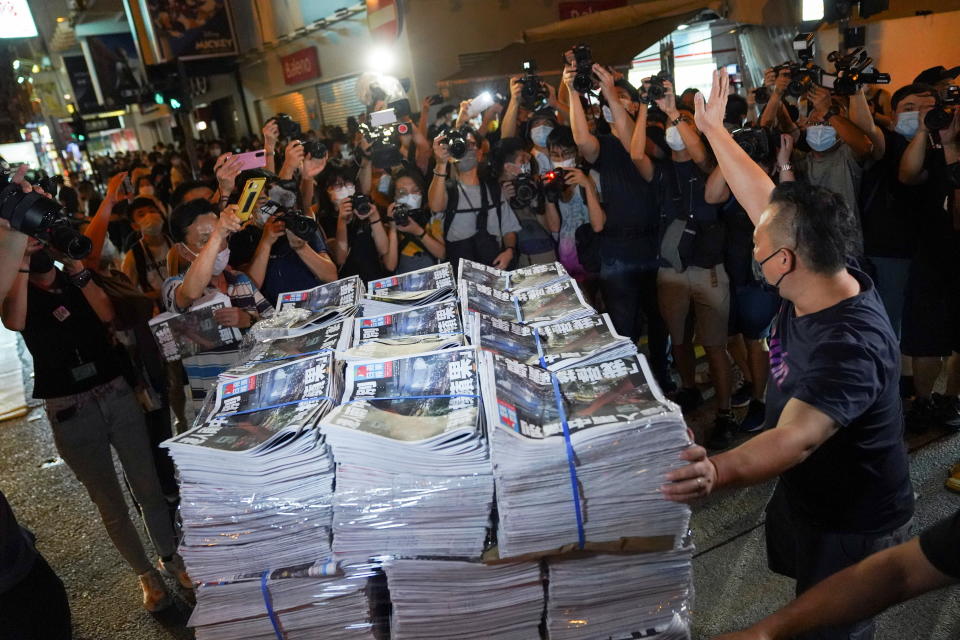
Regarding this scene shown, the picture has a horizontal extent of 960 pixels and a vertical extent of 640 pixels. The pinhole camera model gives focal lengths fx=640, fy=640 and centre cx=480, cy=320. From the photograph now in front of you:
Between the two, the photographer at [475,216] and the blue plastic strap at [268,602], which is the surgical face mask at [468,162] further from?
the blue plastic strap at [268,602]

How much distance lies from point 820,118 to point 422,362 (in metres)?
3.86

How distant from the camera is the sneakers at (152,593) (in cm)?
324

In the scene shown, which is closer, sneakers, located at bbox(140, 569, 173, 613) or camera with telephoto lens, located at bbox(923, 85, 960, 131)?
sneakers, located at bbox(140, 569, 173, 613)

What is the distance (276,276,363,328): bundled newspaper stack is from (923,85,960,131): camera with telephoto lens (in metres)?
3.39

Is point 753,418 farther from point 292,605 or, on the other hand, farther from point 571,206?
point 292,605

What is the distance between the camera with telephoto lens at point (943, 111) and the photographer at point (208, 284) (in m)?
3.81

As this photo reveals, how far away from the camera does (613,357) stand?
1.91 meters

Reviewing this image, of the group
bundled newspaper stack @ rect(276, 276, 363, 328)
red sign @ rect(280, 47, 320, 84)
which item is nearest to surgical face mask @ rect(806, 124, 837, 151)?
bundled newspaper stack @ rect(276, 276, 363, 328)

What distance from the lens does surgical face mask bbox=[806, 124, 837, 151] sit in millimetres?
4168

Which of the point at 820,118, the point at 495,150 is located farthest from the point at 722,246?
the point at 495,150

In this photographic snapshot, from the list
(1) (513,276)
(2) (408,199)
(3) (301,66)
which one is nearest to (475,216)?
(2) (408,199)

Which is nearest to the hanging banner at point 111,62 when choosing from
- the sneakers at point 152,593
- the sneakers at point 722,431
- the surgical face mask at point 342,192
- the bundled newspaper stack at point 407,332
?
the surgical face mask at point 342,192

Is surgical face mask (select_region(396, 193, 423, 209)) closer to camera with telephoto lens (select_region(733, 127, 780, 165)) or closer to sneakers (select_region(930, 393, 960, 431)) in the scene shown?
camera with telephoto lens (select_region(733, 127, 780, 165))

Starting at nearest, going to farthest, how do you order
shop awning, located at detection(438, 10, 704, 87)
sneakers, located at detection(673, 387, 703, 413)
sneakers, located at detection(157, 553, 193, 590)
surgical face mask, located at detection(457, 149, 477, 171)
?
sneakers, located at detection(157, 553, 193, 590)
sneakers, located at detection(673, 387, 703, 413)
surgical face mask, located at detection(457, 149, 477, 171)
shop awning, located at detection(438, 10, 704, 87)
